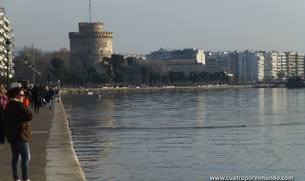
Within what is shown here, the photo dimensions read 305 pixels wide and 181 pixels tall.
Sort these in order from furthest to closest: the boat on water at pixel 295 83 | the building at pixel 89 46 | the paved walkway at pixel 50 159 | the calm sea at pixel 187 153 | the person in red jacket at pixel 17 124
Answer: the boat on water at pixel 295 83
the building at pixel 89 46
the calm sea at pixel 187 153
the paved walkway at pixel 50 159
the person in red jacket at pixel 17 124

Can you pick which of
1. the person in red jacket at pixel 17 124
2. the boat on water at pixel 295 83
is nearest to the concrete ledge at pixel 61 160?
the person in red jacket at pixel 17 124

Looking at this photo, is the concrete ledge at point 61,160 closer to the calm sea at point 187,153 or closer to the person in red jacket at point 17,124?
the calm sea at point 187,153

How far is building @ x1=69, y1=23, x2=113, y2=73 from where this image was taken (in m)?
132

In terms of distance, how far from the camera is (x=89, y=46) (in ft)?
434

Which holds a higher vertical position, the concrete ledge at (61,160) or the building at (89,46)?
the building at (89,46)

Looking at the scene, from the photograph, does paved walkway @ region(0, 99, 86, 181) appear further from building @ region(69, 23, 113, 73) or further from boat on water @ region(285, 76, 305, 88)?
boat on water @ region(285, 76, 305, 88)

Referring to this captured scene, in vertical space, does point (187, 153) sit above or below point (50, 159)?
below

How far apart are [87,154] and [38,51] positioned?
149024 mm

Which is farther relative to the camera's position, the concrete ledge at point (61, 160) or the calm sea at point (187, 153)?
the calm sea at point (187, 153)

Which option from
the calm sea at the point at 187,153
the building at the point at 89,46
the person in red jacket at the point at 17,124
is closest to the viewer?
the person in red jacket at the point at 17,124

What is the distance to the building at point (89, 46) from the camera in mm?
132000

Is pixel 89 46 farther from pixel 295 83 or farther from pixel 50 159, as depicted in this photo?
pixel 50 159

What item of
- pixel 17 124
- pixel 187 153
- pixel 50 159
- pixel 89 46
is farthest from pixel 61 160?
pixel 89 46

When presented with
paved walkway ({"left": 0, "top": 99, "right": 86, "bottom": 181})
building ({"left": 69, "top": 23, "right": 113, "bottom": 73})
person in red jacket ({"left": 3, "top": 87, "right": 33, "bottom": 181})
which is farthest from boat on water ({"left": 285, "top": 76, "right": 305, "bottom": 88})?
person in red jacket ({"left": 3, "top": 87, "right": 33, "bottom": 181})
